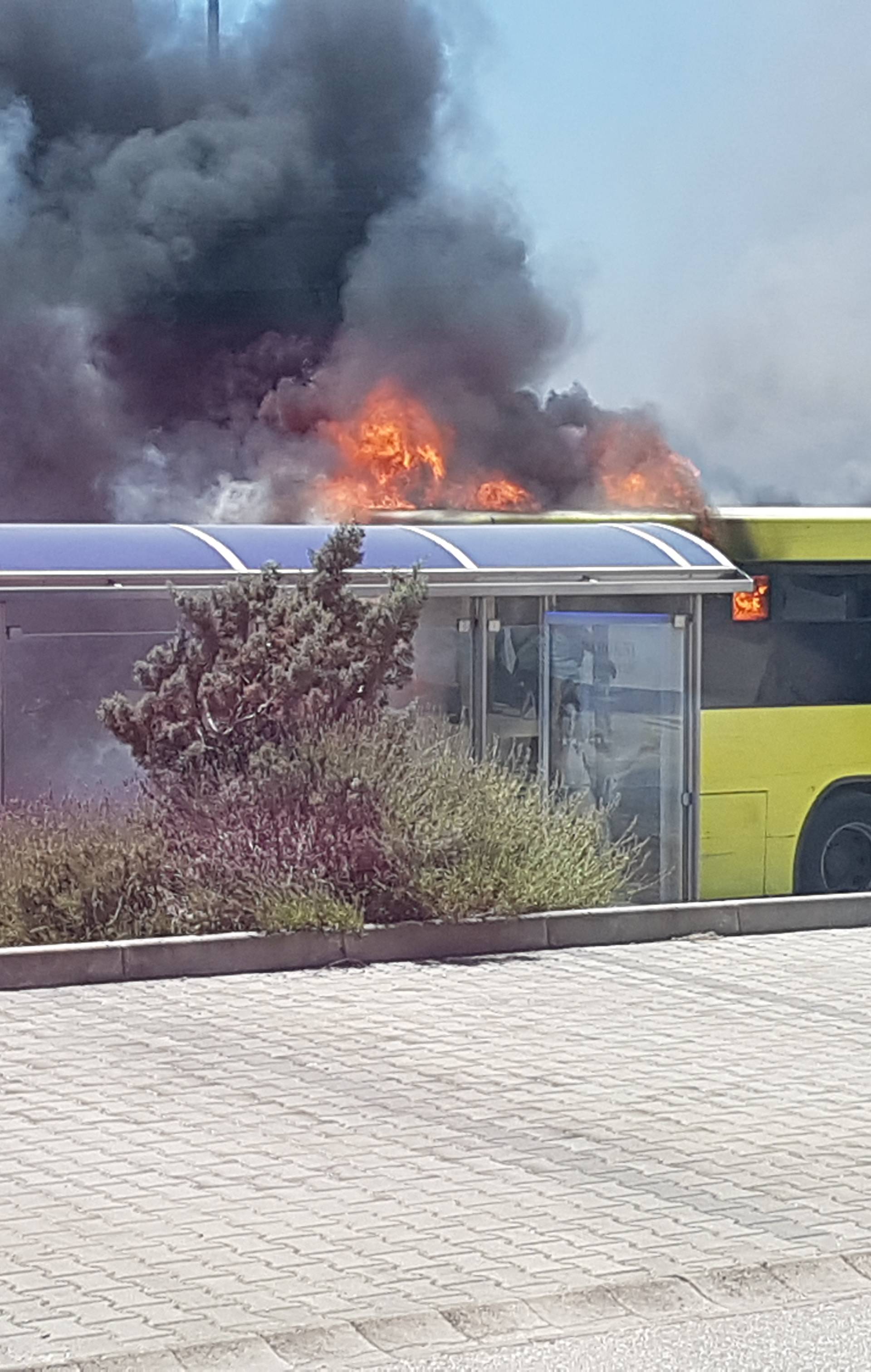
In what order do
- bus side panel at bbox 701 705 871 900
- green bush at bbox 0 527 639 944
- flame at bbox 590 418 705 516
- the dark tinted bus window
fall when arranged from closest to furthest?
green bush at bbox 0 527 639 944
bus side panel at bbox 701 705 871 900
the dark tinted bus window
flame at bbox 590 418 705 516

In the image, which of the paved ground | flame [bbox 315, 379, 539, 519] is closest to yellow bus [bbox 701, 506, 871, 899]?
the paved ground

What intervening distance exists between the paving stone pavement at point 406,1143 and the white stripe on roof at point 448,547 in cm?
306

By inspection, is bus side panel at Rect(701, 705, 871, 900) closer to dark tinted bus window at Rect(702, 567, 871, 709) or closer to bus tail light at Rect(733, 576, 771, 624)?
dark tinted bus window at Rect(702, 567, 871, 709)

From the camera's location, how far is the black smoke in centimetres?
3462

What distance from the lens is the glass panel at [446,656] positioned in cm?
1276

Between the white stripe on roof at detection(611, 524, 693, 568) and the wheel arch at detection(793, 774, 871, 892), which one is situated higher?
the white stripe on roof at detection(611, 524, 693, 568)

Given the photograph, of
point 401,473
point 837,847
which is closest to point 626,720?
point 837,847

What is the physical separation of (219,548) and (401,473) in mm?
14676

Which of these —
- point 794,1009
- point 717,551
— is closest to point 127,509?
point 717,551

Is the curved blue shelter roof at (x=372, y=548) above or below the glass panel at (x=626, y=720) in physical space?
above

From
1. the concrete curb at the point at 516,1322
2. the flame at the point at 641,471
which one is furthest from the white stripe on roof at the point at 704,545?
the concrete curb at the point at 516,1322

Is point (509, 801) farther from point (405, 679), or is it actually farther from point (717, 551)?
point (717, 551)

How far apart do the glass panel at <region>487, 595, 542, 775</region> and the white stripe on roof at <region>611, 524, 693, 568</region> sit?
899 mm

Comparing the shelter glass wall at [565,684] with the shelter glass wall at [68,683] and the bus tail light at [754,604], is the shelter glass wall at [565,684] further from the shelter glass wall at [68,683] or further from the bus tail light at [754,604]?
the bus tail light at [754,604]
